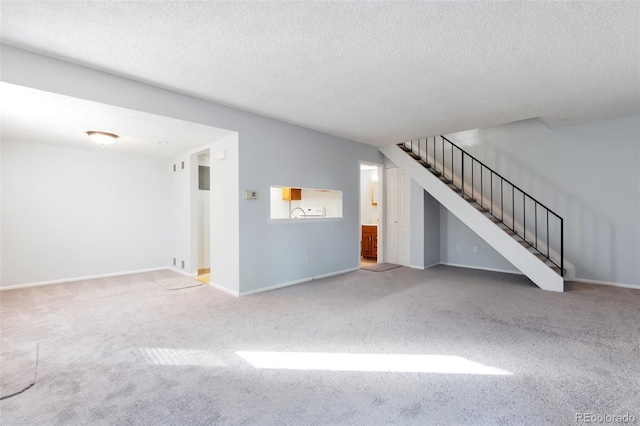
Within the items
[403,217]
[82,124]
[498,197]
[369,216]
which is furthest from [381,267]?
[82,124]

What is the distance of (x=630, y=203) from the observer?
4691 mm

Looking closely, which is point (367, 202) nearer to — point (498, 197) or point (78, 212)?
point (498, 197)

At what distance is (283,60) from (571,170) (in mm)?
5321

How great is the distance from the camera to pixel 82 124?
3.84m

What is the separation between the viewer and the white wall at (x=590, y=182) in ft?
15.4

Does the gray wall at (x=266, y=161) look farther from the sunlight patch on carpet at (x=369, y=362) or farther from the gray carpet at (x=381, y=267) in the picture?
the sunlight patch on carpet at (x=369, y=362)

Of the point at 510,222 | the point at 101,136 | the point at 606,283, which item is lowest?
the point at 606,283

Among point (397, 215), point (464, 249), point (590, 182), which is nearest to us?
point (590, 182)

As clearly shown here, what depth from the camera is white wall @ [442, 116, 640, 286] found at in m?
4.70

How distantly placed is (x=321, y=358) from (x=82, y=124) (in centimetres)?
411

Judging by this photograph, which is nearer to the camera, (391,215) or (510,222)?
(510,222)

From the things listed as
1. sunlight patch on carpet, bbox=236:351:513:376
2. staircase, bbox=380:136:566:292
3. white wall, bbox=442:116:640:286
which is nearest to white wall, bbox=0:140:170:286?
sunlight patch on carpet, bbox=236:351:513:376

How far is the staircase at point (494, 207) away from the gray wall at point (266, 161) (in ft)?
4.14

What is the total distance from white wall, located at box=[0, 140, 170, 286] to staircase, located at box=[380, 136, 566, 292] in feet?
17.1
